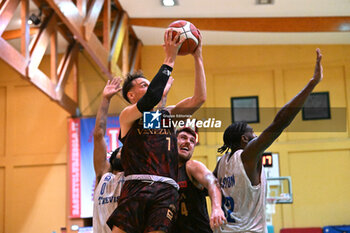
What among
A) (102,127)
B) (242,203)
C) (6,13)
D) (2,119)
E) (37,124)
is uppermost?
(6,13)

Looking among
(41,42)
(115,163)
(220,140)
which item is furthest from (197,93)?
(220,140)

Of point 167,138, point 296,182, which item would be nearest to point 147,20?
point 296,182

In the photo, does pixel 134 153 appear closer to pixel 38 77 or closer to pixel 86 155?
pixel 38 77

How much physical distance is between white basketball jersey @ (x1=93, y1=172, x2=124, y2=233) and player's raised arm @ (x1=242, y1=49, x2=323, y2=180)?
4.05 feet

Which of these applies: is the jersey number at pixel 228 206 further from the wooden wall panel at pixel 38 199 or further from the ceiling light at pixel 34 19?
the wooden wall panel at pixel 38 199

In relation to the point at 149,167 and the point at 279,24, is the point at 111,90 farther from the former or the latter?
the point at 279,24

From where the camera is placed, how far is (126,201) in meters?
3.44

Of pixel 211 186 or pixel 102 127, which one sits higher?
pixel 102 127

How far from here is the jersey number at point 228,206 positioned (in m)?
3.82

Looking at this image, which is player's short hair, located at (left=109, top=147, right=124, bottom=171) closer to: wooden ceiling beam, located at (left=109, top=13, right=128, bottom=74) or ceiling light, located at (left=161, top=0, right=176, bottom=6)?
wooden ceiling beam, located at (left=109, top=13, right=128, bottom=74)

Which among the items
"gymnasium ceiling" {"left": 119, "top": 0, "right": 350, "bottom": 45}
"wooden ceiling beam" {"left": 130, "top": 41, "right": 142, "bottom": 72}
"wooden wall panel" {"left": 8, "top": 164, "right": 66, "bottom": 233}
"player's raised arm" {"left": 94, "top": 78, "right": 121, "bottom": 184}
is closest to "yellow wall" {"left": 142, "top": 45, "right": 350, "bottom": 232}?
"gymnasium ceiling" {"left": 119, "top": 0, "right": 350, "bottom": 45}

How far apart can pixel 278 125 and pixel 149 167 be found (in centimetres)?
93

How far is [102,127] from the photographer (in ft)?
14.1

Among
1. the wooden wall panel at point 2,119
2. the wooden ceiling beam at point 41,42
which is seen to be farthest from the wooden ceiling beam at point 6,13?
the wooden wall panel at point 2,119
